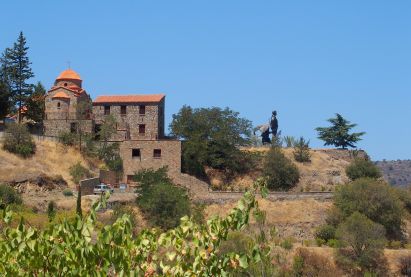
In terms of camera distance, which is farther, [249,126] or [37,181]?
[249,126]

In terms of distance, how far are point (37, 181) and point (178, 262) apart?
41632 mm

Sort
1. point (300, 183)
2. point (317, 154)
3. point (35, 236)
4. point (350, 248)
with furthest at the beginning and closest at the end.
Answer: point (317, 154)
point (300, 183)
point (350, 248)
point (35, 236)

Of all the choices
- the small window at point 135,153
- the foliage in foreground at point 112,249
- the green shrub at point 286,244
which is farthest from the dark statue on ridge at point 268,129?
the foliage in foreground at point 112,249

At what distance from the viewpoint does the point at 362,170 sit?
55906 mm

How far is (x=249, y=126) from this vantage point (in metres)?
58.0

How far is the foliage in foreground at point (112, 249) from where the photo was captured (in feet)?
32.3

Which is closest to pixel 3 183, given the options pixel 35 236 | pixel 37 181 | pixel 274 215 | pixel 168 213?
pixel 37 181

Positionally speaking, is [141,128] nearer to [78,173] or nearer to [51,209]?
[78,173]

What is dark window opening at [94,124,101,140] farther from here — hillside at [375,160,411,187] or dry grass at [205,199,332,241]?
hillside at [375,160,411,187]

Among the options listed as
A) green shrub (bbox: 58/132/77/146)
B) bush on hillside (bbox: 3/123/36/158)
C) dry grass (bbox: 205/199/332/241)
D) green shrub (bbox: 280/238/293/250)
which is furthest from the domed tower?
green shrub (bbox: 280/238/293/250)

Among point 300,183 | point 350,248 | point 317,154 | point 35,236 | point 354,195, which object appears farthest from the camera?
point 317,154

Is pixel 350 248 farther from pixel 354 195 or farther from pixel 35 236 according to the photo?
pixel 35 236

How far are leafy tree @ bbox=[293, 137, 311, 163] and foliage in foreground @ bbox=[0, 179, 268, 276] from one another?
47796 millimetres

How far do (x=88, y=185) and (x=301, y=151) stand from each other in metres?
17.9
